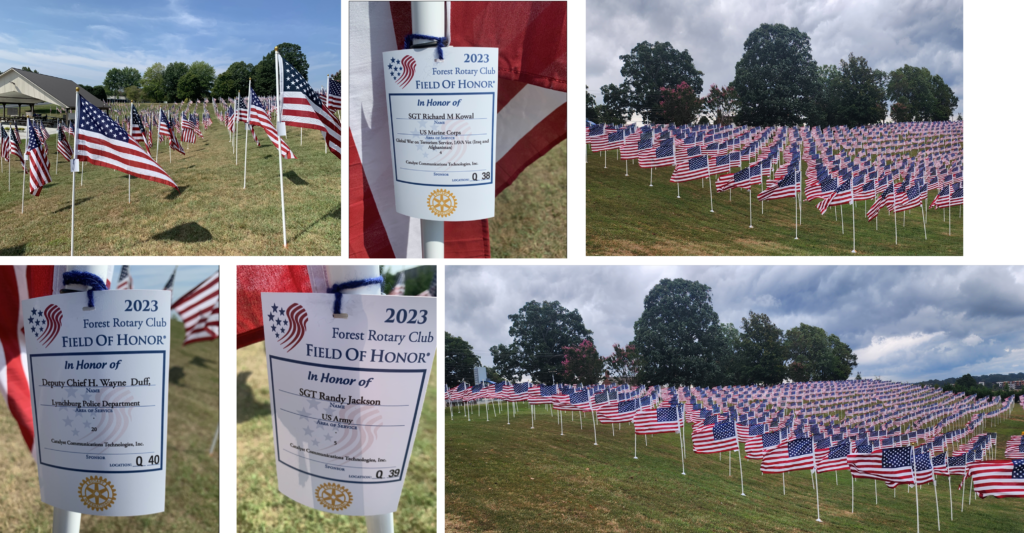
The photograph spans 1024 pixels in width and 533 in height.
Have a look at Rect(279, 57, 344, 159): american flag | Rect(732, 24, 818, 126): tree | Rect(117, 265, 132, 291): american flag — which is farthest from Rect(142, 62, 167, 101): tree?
Rect(732, 24, 818, 126): tree

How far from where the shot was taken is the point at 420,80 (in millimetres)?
2182

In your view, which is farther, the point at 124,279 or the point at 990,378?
the point at 990,378

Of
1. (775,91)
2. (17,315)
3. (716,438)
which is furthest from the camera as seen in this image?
(716,438)

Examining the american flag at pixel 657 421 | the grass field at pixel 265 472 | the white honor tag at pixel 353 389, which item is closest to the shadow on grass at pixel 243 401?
the grass field at pixel 265 472

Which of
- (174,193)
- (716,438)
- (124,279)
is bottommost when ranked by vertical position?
(716,438)

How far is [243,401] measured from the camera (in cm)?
260

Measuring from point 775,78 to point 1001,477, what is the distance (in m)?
2.56

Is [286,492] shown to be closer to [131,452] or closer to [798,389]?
[131,452]

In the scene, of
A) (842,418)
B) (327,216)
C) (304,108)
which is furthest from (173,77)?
(842,418)

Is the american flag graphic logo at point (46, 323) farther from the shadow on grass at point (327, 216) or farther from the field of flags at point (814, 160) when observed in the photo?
the field of flags at point (814, 160)

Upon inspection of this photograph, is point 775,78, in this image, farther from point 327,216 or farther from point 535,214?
point 327,216

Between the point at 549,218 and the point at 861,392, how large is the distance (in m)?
2.01

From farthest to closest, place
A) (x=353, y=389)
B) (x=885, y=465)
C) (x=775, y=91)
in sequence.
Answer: (x=885, y=465) → (x=775, y=91) → (x=353, y=389)

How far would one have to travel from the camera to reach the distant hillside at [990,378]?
310 centimetres
